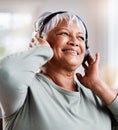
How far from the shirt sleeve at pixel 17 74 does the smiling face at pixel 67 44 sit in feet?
0.28

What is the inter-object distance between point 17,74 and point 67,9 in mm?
1601

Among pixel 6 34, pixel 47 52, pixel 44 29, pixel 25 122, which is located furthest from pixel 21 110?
pixel 6 34

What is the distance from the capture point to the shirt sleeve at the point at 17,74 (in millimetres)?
812

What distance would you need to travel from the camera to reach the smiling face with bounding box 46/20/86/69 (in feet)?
3.18

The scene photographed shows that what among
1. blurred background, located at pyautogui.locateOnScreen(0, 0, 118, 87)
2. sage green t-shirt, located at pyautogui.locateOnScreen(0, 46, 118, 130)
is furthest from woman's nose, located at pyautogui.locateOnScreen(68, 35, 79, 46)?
blurred background, located at pyautogui.locateOnScreen(0, 0, 118, 87)

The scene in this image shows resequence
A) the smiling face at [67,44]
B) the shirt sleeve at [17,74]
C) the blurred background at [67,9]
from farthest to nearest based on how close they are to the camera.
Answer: the blurred background at [67,9] → the smiling face at [67,44] → the shirt sleeve at [17,74]

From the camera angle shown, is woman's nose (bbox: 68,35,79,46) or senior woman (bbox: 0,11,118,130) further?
woman's nose (bbox: 68,35,79,46)

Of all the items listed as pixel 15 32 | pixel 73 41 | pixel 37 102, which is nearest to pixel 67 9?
pixel 15 32

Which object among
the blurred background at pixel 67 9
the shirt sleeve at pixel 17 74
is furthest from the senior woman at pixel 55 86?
the blurred background at pixel 67 9

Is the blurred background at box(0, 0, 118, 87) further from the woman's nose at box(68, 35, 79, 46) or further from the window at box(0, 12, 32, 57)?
the woman's nose at box(68, 35, 79, 46)

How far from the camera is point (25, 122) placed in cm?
86

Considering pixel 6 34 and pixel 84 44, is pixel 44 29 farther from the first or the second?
pixel 6 34

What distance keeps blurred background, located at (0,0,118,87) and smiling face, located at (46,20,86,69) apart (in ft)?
4.38

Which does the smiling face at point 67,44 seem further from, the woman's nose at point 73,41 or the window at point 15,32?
the window at point 15,32
